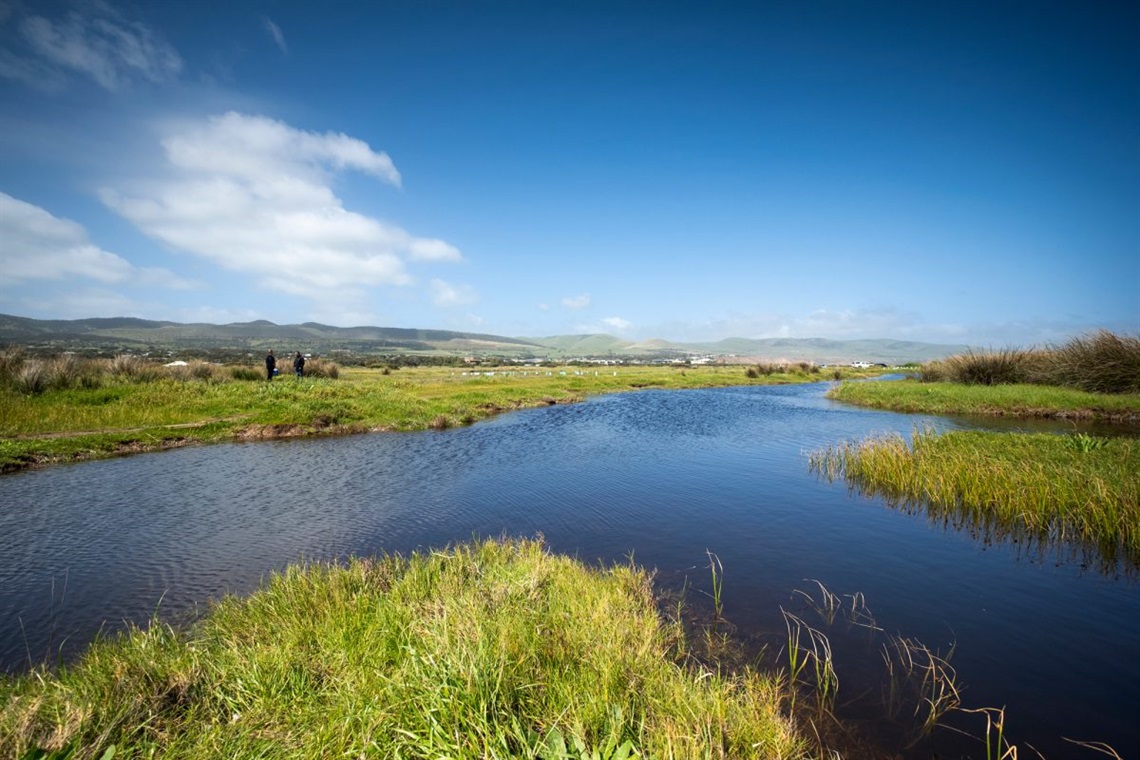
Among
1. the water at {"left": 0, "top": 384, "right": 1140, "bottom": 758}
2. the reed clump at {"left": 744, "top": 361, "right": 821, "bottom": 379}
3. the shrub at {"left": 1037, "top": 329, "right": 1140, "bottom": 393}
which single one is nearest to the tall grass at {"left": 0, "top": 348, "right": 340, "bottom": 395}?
the water at {"left": 0, "top": 384, "right": 1140, "bottom": 758}

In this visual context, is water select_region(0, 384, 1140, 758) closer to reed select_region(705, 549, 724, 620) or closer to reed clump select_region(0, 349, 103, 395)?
reed select_region(705, 549, 724, 620)

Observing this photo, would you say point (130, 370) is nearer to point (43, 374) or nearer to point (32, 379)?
point (43, 374)

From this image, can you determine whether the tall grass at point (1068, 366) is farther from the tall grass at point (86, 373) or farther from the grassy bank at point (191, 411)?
the tall grass at point (86, 373)

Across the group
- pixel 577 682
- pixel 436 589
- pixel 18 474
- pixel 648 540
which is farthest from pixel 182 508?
pixel 577 682

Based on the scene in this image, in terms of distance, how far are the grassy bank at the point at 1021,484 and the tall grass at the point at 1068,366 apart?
20.0m

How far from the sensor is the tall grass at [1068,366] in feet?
97.8

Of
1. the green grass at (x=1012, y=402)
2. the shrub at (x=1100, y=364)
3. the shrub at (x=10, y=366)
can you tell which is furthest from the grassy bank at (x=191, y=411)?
the shrub at (x=1100, y=364)

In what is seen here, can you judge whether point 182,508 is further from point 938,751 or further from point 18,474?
point 938,751

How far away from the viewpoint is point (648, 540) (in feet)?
40.4

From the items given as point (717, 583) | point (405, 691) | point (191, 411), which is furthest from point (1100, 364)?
point (191, 411)

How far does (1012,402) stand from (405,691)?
39247 mm

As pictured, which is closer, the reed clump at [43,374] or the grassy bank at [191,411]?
the grassy bank at [191,411]

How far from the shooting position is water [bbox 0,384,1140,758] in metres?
7.38

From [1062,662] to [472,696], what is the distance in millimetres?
8778
